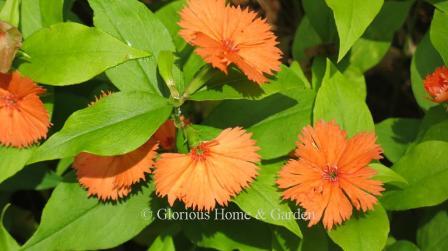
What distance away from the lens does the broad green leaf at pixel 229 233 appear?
3.96 feet

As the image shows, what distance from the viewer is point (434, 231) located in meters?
1.27

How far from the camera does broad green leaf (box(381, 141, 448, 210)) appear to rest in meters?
1.15

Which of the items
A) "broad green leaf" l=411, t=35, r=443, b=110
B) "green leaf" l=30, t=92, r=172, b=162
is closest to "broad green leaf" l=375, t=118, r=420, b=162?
"broad green leaf" l=411, t=35, r=443, b=110

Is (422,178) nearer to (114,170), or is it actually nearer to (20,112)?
(114,170)

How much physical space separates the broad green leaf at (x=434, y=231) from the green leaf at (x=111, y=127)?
2.18 ft

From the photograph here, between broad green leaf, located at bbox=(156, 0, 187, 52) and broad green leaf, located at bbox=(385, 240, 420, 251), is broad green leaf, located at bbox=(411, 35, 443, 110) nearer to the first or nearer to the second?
broad green leaf, located at bbox=(385, 240, 420, 251)

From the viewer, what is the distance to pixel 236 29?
106cm

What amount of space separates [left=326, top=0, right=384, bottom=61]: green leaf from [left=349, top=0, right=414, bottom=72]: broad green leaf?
399 millimetres

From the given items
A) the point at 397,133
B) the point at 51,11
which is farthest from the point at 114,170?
the point at 397,133

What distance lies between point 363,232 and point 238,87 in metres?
0.37

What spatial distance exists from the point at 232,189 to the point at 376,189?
261 mm

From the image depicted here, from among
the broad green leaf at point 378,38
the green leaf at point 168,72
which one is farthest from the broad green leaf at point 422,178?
→ the green leaf at point 168,72

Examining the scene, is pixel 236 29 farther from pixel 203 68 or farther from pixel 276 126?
pixel 276 126

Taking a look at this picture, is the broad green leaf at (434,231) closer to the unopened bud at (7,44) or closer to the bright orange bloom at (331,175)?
the bright orange bloom at (331,175)
